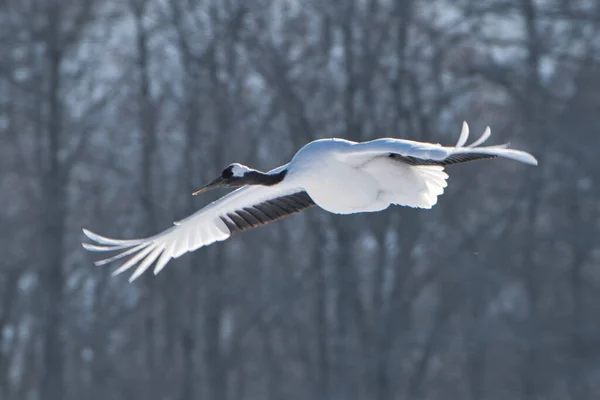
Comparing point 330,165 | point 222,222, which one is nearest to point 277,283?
point 222,222

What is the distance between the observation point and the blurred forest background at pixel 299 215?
21297 millimetres

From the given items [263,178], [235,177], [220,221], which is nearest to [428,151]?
[263,178]

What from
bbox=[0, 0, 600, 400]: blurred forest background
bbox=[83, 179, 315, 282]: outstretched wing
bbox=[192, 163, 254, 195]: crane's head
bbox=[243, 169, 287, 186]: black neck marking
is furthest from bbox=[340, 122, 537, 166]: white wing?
bbox=[0, 0, 600, 400]: blurred forest background

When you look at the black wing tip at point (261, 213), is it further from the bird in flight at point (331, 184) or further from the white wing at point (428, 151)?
the white wing at point (428, 151)

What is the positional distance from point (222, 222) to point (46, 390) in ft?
46.8

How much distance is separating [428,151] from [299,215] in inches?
605

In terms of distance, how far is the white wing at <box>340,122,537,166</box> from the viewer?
821 cm

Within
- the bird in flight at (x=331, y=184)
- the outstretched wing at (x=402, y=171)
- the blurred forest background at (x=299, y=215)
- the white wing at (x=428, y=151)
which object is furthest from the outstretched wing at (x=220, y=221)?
the blurred forest background at (x=299, y=215)

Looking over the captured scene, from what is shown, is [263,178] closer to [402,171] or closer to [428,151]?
[402,171]

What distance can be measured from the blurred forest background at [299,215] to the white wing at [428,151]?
36.1 feet

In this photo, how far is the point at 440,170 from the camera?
34.0 ft

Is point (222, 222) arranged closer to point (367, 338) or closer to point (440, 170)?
point (440, 170)

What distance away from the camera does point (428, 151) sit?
8.49 meters

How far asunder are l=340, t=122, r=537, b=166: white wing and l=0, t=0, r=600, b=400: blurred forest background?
10990 millimetres
